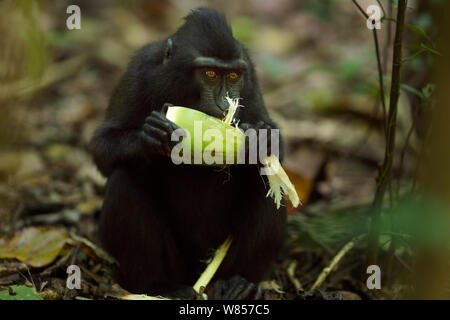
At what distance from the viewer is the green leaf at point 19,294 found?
3935 mm

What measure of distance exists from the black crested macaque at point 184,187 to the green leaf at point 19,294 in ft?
3.40

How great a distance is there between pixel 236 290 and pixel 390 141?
189cm

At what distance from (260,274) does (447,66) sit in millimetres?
3456

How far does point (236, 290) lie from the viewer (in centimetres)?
496

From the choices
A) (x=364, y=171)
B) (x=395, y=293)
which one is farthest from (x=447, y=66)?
(x=364, y=171)

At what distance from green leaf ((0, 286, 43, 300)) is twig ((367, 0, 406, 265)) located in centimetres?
281

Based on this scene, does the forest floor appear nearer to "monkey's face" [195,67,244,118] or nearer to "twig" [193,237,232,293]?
"twig" [193,237,232,293]

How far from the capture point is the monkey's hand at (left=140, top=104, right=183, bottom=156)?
14.6 feet

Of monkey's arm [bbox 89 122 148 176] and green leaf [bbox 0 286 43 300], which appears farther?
monkey's arm [bbox 89 122 148 176]

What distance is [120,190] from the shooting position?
4.90m

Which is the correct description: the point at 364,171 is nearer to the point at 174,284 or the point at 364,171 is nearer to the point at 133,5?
the point at 174,284

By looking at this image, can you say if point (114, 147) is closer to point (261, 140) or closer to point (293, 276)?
point (261, 140)

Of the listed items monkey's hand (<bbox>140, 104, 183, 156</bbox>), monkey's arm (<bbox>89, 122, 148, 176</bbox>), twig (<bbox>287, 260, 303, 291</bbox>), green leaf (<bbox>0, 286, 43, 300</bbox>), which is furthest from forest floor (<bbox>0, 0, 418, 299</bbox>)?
monkey's hand (<bbox>140, 104, 183, 156</bbox>)

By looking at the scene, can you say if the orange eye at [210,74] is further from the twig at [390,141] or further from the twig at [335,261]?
the twig at [335,261]
